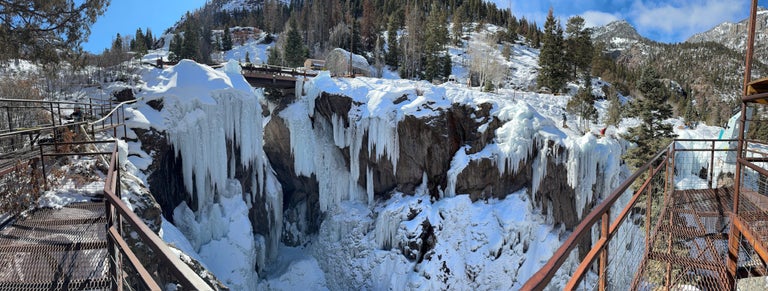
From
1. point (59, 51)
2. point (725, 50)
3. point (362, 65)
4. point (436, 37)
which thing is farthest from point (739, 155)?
point (725, 50)

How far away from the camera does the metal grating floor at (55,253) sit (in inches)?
107

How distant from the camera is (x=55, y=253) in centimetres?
310

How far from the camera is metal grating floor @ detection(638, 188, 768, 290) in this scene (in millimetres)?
3746

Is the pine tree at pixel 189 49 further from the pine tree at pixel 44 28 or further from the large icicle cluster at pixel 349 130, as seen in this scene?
the pine tree at pixel 44 28

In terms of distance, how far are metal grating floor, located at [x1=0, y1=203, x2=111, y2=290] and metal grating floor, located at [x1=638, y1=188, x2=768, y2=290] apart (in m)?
4.38

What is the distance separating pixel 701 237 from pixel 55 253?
606cm

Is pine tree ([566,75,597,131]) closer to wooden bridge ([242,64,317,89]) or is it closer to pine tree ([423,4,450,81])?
wooden bridge ([242,64,317,89])

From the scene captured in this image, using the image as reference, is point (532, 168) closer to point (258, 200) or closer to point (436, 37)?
point (258, 200)

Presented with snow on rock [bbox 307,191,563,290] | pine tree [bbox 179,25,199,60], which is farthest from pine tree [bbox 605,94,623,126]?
pine tree [bbox 179,25,199,60]

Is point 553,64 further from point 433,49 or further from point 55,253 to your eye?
point 55,253

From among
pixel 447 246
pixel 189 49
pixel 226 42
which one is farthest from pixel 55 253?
pixel 226 42

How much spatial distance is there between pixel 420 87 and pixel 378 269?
7174 mm

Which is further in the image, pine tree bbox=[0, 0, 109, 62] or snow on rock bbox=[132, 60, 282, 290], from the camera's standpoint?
snow on rock bbox=[132, 60, 282, 290]

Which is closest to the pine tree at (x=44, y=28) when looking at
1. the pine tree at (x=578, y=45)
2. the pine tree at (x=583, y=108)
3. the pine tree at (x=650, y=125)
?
the pine tree at (x=650, y=125)
